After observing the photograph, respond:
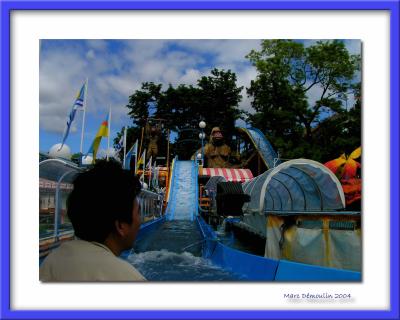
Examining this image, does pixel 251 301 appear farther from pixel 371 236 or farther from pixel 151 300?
pixel 371 236

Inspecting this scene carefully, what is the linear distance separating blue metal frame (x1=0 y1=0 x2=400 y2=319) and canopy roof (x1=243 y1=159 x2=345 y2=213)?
3720mm

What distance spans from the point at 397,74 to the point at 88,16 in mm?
2376

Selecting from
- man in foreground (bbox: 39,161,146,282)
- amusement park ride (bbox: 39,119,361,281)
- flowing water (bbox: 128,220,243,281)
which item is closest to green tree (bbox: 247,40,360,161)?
amusement park ride (bbox: 39,119,361,281)

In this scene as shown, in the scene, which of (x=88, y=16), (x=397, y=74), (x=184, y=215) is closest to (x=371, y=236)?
(x=397, y=74)

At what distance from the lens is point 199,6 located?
10.4ft

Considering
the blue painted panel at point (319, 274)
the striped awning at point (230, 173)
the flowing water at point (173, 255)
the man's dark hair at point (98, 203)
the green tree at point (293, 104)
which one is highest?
the green tree at point (293, 104)

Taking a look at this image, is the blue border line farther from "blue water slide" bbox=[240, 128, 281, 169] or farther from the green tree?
"blue water slide" bbox=[240, 128, 281, 169]

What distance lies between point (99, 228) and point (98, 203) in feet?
0.30

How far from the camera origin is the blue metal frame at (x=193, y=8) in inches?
121

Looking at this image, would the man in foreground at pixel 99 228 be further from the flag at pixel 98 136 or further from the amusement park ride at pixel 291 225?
the flag at pixel 98 136

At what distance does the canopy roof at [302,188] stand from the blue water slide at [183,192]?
8884 millimetres

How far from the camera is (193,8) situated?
3.19 metres

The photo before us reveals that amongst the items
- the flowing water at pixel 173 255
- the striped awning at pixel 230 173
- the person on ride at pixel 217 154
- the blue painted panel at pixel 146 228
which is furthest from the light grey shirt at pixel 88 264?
the person on ride at pixel 217 154

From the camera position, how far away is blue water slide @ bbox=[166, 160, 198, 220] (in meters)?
17.4
